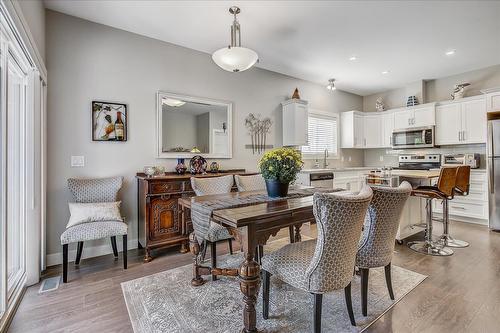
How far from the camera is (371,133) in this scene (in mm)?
6078

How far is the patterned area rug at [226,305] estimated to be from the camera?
1.78 meters

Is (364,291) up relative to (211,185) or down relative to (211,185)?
down

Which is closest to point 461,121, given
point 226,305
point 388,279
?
point 388,279

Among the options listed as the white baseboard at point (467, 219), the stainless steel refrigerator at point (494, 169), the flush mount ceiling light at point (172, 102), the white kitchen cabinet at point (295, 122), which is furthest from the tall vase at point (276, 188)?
the white baseboard at point (467, 219)

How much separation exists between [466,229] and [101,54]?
6025mm

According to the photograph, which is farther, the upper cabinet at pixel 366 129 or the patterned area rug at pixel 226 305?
the upper cabinet at pixel 366 129

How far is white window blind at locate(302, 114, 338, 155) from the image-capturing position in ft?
18.1

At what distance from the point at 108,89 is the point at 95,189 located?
49.5 inches

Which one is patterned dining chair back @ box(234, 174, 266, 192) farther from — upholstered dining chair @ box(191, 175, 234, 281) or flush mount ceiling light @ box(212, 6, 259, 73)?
flush mount ceiling light @ box(212, 6, 259, 73)

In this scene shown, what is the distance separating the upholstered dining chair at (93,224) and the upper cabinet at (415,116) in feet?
18.5

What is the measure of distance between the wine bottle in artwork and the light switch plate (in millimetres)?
461

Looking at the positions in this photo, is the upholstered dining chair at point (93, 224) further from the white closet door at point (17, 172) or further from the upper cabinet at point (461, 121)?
the upper cabinet at point (461, 121)

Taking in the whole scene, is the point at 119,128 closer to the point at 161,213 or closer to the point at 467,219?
the point at 161,213

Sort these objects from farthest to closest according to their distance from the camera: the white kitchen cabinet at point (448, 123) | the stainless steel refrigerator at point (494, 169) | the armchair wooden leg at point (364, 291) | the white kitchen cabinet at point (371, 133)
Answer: the white kitchen cabinet at point (371, 133) → the white kitchen cabinet at point (448, 123) → the stainless steel refrigerator at point (494, 169) → the armchair wooden leg at point (364, 291)
